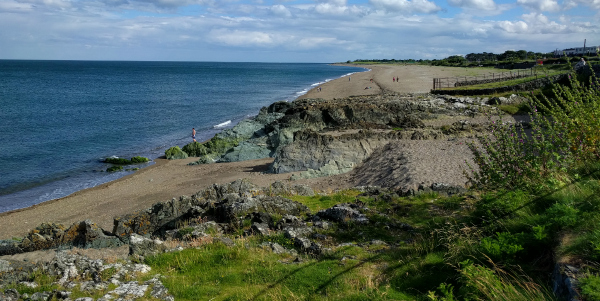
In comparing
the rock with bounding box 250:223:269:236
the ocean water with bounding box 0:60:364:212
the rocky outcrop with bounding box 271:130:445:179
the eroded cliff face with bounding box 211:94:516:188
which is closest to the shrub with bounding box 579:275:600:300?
the rock with bounding box 250:223:269:236

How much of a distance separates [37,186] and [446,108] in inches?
1351

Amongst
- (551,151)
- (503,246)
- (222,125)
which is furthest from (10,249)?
(222,125)

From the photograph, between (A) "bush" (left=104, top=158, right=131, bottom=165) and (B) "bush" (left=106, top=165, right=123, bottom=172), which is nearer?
(B) "bush" (left=106, top=165, right=123, bottom=172)

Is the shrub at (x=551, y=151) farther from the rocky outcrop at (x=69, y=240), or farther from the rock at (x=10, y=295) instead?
the rocky outcrop at (x=69, y=240)

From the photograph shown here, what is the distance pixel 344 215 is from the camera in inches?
454

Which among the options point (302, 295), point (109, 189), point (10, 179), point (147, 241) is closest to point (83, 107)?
point (10, 179)

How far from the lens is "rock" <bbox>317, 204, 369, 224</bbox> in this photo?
37.2ft

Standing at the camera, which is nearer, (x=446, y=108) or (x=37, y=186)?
(x=37, y=186)

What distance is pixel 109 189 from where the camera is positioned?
27.7 metres

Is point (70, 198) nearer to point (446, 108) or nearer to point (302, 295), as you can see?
point (302, 295)

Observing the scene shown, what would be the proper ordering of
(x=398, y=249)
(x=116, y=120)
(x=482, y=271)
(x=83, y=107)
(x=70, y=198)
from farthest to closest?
1. (x=83, y=107)
2. (x=116, y=120)
3. (x=70, y=198)
4. (x=398, y=249)
5. (x=482, y=271)

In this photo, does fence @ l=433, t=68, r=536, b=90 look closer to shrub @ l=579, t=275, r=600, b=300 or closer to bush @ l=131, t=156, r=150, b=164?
bush @ l=131, t=156, r=150, b=164

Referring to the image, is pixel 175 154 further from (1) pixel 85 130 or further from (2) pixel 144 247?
(2) pixel 144 247

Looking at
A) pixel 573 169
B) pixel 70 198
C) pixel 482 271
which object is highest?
pixel 573 169
